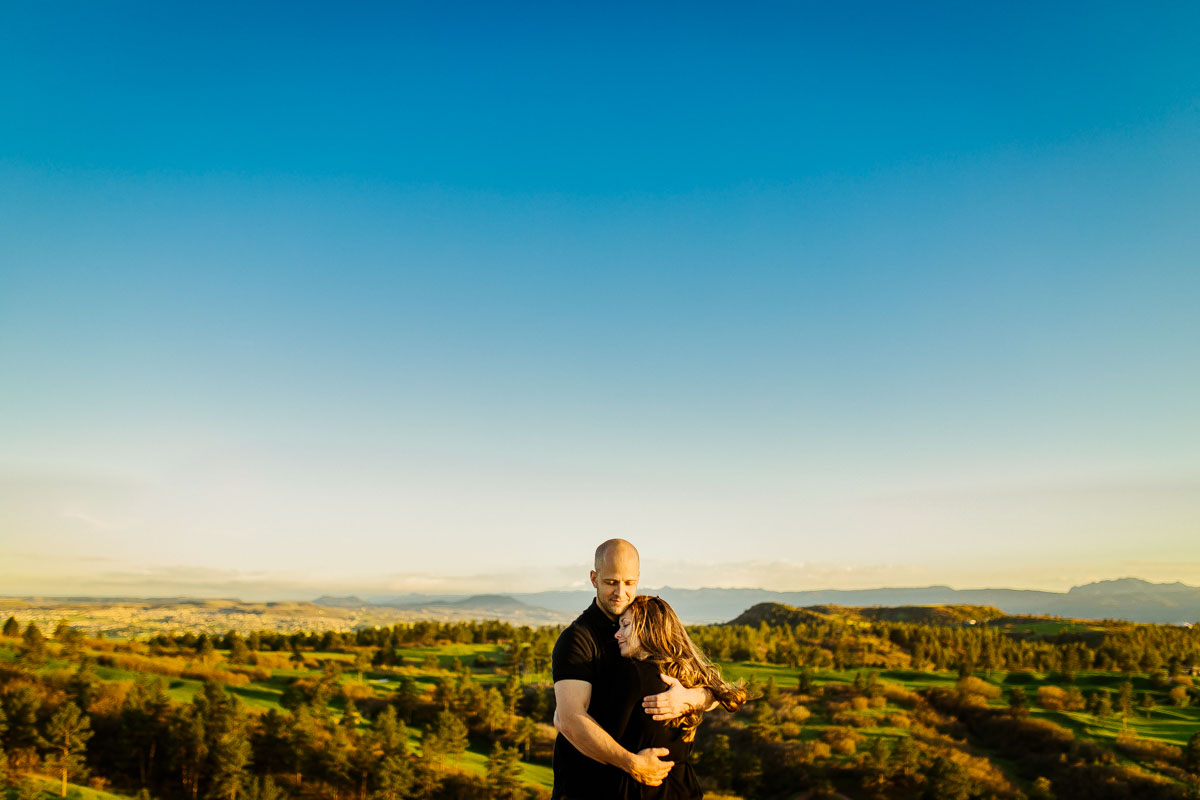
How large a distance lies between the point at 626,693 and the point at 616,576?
771 millimetres

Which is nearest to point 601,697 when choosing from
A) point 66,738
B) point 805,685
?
point 66,738

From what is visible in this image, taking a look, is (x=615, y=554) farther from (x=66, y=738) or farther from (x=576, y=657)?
(x=66, y=738)

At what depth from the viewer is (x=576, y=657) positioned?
4.95 m

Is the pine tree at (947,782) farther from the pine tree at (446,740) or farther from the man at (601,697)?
the man at (601,697)

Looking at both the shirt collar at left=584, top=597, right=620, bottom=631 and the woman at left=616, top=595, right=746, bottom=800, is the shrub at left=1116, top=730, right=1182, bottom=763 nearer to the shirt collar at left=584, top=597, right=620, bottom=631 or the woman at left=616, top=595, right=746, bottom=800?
the woman at left=616, top=595, right=746, bottom=800

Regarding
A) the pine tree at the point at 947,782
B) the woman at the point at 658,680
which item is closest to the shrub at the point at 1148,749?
the pine tree at the point at 947,782

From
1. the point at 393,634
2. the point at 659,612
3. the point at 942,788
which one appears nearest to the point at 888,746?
the point at 942,788

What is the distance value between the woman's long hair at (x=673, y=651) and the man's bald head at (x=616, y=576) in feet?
0.33

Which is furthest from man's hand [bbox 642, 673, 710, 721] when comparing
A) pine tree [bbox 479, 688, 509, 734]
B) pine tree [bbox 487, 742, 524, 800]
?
pine tree [bbox 479, 688, 509, 734]

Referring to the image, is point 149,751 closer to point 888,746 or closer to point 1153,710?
point 888,746

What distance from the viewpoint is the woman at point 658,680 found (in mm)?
4910

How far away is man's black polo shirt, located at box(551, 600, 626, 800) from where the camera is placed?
16.2ft

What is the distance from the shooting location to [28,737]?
6119cm

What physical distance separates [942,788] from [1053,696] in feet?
132
